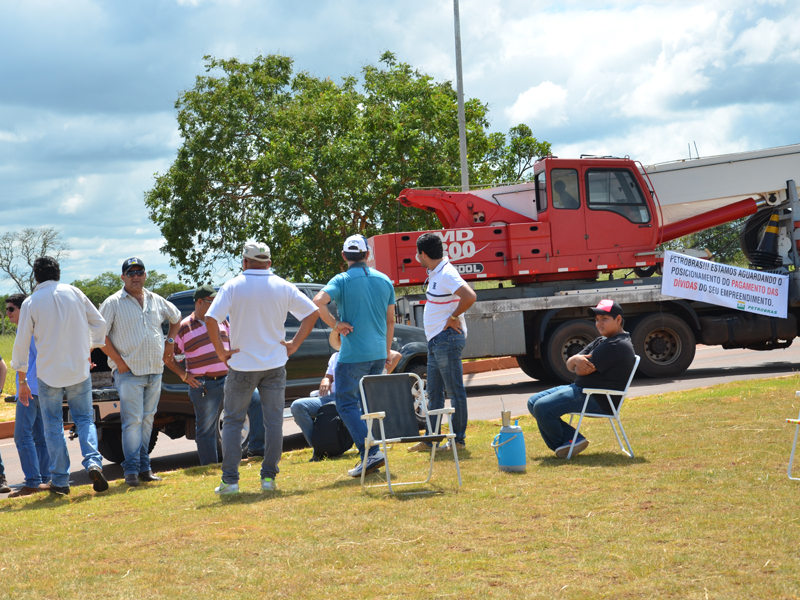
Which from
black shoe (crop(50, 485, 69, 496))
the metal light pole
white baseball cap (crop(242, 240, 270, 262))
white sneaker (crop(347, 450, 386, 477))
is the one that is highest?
the metal light pole

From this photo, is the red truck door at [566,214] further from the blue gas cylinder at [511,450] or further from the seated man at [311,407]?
the blue gas cylinder at [511,450]

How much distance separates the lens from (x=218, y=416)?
831cm

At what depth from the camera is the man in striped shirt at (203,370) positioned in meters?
7.92

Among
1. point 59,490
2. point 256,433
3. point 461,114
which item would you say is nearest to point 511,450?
point 256,433

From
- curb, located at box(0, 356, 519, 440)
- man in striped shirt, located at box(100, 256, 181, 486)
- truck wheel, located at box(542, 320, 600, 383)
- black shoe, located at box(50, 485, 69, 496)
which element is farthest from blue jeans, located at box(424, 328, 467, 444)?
curb, located at box(0, 356, 519, 440)

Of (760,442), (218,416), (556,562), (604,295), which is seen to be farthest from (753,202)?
(556,562)

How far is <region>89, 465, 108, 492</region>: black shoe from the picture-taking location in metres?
6.76

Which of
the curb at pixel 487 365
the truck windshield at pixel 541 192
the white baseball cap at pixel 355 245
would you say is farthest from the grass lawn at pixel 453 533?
the curb at pixel 487 365

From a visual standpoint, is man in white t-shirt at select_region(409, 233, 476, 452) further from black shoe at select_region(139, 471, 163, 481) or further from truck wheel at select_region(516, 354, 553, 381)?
truck wheel at select_region(516, 354, 553, 381)

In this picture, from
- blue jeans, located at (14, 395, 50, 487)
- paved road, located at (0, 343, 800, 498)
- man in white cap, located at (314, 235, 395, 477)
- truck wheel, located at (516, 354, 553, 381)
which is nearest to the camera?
man in white cap, located at (314, 235, 395, 477)

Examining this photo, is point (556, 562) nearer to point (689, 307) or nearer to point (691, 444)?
point (691, 444)

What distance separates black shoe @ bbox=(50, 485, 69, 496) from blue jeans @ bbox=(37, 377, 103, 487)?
20 mm

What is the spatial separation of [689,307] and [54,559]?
11821 millimetres

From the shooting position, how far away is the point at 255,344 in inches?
246
